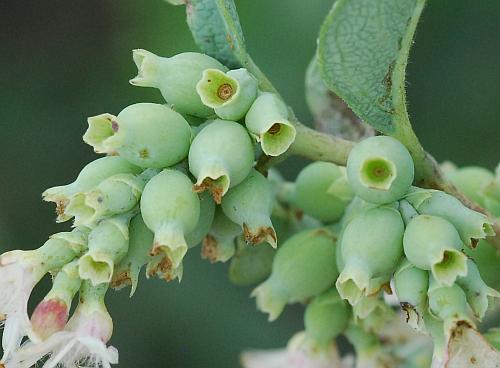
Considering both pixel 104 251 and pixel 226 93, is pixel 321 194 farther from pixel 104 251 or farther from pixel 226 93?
pixel 104 251

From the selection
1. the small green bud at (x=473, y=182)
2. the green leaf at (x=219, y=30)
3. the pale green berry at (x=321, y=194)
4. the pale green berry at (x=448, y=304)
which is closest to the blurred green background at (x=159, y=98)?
the small green bud at (x=473, y=182)

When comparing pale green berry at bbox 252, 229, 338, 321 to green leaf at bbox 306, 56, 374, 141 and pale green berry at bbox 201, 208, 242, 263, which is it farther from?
green leaf at bbox 306, 56, 374, 141

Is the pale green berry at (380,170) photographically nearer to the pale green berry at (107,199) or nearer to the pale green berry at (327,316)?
the pale green berry at (107,199)

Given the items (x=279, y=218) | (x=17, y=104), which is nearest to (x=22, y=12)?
(x=17, y=104)

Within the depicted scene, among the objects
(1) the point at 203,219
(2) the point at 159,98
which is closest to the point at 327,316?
(1) the point at 203,219

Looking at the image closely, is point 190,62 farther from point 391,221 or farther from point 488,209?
point 488,209

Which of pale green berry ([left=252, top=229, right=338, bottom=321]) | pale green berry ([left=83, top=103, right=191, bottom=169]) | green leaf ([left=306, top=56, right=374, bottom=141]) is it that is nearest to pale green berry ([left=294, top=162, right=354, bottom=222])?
pale green berry ([left=252, top=229, right=338, bottom=321])
